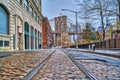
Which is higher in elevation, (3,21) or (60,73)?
(3,21)

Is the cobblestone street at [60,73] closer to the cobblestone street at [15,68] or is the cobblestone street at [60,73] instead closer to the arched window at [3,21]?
the cobblestone street at [15,68]

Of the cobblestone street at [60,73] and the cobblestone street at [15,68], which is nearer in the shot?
the cobblestone street at [60,73]

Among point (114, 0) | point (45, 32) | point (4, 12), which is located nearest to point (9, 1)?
point (4, 12)

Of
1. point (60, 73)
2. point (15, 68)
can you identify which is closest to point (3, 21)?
point (15, 68)

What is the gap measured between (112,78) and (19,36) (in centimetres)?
3236

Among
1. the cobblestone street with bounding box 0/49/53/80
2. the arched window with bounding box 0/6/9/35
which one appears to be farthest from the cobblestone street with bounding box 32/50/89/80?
the arched window with bounding box 0/6/9/35

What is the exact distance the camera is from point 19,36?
38.4m

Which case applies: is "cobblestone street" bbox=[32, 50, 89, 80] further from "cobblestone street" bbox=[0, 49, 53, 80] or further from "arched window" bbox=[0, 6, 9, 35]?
"arched window" bbox=[0, 6, 9, 35]

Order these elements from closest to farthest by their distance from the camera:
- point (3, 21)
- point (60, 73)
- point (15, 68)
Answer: point (60, 73) → point (15, 68) → point (3, 21)

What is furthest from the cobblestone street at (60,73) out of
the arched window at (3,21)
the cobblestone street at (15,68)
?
the arched window at (3,21)

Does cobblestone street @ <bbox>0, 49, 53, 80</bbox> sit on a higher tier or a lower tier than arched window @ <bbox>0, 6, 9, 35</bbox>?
lower

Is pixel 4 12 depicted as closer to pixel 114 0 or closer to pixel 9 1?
pixel 9 1

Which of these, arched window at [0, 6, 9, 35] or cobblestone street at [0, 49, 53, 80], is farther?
arched window at [0, 6, 9, 35]

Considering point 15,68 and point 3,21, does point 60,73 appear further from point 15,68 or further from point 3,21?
point 3,21
